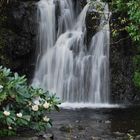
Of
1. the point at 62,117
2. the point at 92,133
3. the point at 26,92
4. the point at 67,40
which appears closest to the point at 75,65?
the point at 67,40

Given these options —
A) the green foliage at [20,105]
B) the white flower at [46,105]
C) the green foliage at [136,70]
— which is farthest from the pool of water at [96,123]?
the white flower at [46,105]

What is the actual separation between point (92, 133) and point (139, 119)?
2.82 m

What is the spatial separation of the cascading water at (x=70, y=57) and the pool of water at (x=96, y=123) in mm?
2389

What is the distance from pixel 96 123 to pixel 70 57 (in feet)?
20.2

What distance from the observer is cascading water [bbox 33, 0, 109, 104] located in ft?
59.0

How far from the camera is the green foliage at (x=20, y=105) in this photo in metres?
5.65

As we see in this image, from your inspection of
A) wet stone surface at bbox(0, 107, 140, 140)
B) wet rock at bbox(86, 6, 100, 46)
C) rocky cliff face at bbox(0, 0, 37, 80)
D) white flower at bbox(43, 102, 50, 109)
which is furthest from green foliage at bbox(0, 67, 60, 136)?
wet rock at bbox(86, 6, 100, 46)

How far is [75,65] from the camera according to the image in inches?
723

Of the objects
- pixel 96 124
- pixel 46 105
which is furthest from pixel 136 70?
pixel 46 105

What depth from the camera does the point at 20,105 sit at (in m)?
5.94

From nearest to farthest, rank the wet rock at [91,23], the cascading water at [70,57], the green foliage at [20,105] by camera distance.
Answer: the green foliage at [20,105], the cascading water at [70,57], the wet rock at [91,23]

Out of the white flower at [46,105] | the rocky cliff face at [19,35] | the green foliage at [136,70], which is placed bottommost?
the white flower at [46,105]

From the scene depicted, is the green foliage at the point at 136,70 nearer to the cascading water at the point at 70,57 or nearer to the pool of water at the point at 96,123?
the cascading water at the point at 70,57

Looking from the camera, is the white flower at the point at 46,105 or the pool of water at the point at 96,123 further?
the pool of water at the point at 96,123
